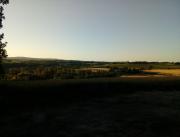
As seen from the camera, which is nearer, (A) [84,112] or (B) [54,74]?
(A) [84,112]

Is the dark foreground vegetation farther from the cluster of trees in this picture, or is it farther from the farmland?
the cluster of trees

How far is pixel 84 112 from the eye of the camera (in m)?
25.9

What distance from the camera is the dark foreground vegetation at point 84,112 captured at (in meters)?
19.0

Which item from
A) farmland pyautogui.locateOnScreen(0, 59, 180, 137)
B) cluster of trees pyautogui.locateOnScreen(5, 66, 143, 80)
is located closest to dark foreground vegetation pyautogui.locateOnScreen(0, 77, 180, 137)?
farmland pyautogui.locateOnScreen(0, 59, 180, 137)

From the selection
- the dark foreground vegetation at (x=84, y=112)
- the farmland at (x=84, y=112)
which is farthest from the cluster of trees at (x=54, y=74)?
the dark foreground vegetation at (x=84, y=112)

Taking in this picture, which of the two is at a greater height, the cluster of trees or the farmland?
the cluster of trees

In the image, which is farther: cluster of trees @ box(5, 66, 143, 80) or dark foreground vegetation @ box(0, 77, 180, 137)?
cluster of trees @ box(5, 66, 143, 80)

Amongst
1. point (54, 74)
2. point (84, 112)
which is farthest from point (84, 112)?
point (54, 74)

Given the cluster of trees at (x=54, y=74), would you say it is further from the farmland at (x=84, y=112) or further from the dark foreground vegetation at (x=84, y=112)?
the dark foreground vegetation at (x=84, y=112)

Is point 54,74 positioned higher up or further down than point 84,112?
higher up

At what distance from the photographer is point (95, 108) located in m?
28.0

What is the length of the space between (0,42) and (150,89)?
23.4 meters

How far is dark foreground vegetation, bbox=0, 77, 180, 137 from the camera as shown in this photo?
18969 mm

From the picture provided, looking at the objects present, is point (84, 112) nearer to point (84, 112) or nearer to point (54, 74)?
point (84, 112)
